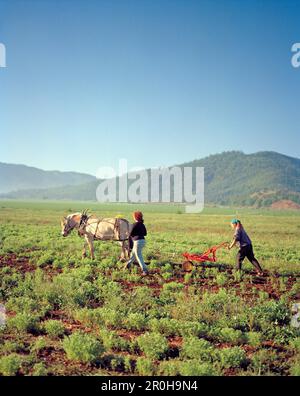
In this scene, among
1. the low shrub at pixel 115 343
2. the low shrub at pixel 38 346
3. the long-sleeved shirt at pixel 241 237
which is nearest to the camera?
the low shrub at pixel 38 346

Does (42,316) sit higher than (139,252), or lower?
lower

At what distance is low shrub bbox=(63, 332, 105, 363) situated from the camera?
6.00 meters

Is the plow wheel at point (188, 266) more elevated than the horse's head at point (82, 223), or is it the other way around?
the horse's head at point (82, 223)

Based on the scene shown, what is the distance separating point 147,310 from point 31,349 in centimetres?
289

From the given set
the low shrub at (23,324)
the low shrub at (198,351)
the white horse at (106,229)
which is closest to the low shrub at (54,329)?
the low shrub at (23,324)

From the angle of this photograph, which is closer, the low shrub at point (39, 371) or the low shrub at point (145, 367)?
the low shrub at point (39, 371)

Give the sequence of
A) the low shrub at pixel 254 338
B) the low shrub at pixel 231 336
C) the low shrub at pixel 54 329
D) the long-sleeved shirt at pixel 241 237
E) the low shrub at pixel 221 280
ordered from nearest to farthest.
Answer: the low shrub at pixel 254 338, the low shrub at pixel 231 336, the low shrub at pixel 54 329, the low shrub at pixel 221 280, the long-sleeved shirt at pixel 241 237

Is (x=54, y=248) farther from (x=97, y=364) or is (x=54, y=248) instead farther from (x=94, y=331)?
(x=97, y=364)

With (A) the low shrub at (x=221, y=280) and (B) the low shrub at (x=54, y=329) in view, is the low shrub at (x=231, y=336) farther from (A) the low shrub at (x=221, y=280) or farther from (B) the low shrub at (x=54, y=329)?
(A) the low shrub at (x=221, y=280)

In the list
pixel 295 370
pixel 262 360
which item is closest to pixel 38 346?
pixel 262 360

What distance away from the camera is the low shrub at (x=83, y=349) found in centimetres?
600

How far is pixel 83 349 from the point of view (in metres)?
6.11

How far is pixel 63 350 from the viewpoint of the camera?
6.53m
